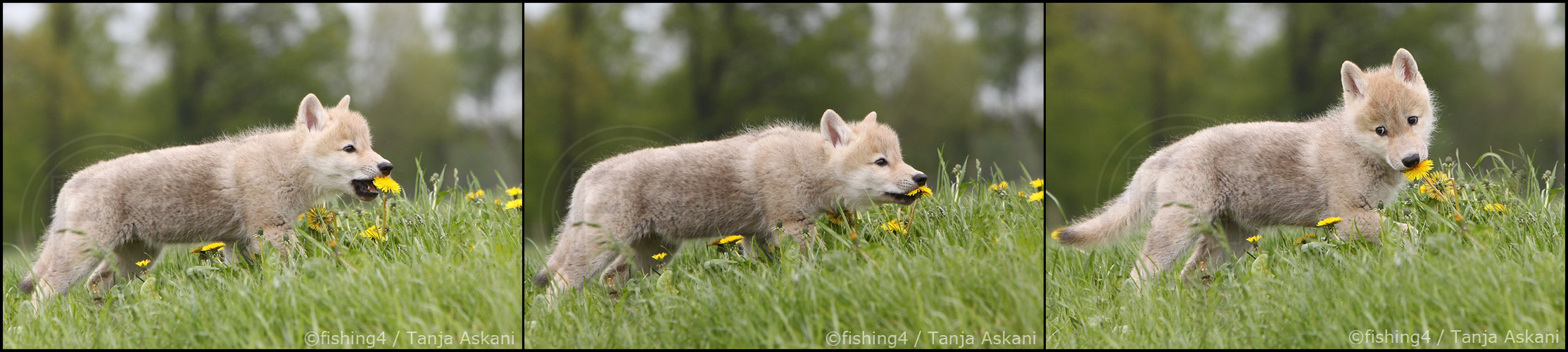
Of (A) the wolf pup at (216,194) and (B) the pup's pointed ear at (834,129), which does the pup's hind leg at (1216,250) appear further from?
(A) the wolf pup at (216,194)

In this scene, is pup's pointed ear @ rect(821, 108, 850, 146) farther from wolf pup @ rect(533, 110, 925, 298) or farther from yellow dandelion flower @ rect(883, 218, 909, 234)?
yellow dandelion flower @ rect(883, 218, 909, 234)

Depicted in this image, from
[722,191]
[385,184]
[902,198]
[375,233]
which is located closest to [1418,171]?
[902,198]

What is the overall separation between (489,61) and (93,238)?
2.31 metres

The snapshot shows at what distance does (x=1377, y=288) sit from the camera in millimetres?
4230

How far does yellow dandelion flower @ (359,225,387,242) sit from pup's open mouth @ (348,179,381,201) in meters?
0.17

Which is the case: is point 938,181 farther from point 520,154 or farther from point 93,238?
point 93,238

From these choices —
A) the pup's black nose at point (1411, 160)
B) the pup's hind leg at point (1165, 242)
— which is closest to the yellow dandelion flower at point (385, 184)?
the pup's hind leg at point (1165, 242)

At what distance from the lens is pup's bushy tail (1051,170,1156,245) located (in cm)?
513

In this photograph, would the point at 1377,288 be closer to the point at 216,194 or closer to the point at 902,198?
the point at 902,198

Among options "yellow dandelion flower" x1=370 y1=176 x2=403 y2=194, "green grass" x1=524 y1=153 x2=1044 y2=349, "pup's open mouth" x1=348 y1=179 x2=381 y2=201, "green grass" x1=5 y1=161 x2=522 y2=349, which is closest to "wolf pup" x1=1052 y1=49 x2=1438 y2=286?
"green grass" x1=524 y1=153 x2=1044 y2=349

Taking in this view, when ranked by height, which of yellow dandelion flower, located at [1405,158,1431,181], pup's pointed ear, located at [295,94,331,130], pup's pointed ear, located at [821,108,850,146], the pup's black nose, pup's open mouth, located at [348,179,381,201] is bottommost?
yellow dandelion flower, located at [1405,158,1431,181]

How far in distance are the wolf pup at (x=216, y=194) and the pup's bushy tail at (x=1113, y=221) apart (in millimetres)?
3607

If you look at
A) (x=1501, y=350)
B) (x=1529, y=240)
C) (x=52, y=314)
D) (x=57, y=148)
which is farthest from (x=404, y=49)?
(x=1529, y=240)

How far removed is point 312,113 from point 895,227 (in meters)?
3.09
